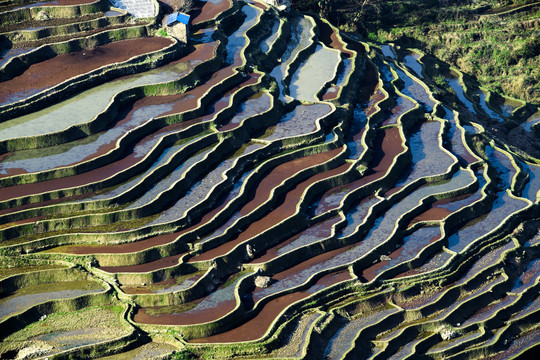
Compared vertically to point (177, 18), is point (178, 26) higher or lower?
lower

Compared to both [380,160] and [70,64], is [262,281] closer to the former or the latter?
[380,160]

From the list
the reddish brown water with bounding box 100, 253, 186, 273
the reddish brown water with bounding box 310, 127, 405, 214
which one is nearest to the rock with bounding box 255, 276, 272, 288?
the reddish brown water with bounding box 100, 253, 186, 273

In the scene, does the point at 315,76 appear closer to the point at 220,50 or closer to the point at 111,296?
the point at 220,50

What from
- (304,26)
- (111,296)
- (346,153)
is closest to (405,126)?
(346,153)

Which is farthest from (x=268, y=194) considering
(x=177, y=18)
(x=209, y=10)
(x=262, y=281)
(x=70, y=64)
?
(x=209, y=10)

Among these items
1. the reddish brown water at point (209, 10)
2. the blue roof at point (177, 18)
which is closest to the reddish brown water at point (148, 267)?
the blue roof at point (177, 18)

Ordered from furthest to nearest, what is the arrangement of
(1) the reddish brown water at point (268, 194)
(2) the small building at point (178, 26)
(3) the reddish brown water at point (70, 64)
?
(2) the small building at point (178, 26) → (3) the reddish brown water at point (70, 64) → (1) the reddish brown water at point (268, 194)

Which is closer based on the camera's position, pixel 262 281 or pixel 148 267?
pixel 148 267

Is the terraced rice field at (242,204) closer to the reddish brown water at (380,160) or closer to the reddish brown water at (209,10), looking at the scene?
the reddish brown water at (380,160)
